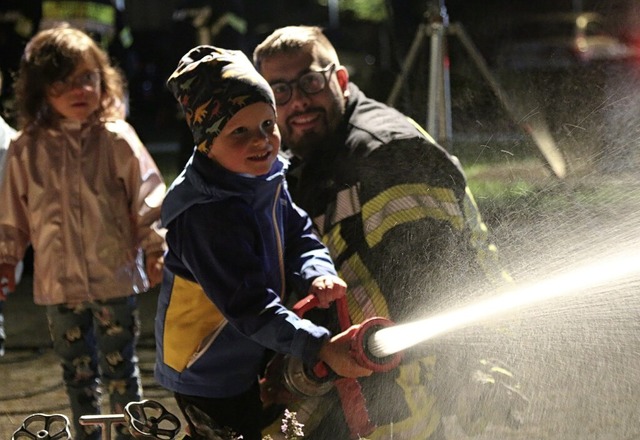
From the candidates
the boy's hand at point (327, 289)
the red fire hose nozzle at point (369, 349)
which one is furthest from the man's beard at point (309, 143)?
the red fire hose nozzle at point (369, 349)

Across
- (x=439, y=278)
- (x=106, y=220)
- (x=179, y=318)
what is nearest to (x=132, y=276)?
(x=106, y=220)

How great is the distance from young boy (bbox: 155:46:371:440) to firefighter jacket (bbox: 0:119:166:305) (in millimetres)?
557

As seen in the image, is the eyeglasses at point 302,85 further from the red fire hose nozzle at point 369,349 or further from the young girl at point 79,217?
the red fire hose nozzle at point 369,349

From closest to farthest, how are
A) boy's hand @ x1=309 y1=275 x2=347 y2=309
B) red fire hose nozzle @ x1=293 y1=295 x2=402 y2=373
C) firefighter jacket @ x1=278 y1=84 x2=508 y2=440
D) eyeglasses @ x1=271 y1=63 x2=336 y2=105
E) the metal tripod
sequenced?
red fire hose nozzle @ x1=293 y1=295 x2=402 y2=373, boy's hand @ x1=309 y1=275 x2=347 y2=309, firefighter jacket @ x1=278 y1=84 x2=508 y2=440, eyeglasses @ x1=271 y1=63 x2=336 y2=105, the metal tripod

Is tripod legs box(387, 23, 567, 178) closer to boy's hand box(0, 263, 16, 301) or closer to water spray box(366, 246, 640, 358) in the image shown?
water spray box(366, 246, 640, 358)

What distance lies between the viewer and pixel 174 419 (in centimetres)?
235

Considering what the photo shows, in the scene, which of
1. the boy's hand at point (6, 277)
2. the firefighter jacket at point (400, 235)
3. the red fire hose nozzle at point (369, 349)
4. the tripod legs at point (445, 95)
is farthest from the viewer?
the tripod legs at point (445, 95)

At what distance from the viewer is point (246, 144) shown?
2367 millimetres

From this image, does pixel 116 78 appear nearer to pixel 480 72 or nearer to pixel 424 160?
pixel 424 160

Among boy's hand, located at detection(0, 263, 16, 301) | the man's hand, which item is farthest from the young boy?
boy's hand, located at detection(0, 263, 16, 301)

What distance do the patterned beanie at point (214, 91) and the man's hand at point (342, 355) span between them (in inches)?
20.6

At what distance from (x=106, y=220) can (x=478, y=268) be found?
1.04 m

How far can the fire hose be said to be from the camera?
221 centimetres

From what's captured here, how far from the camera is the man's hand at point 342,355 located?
7.25 ft
